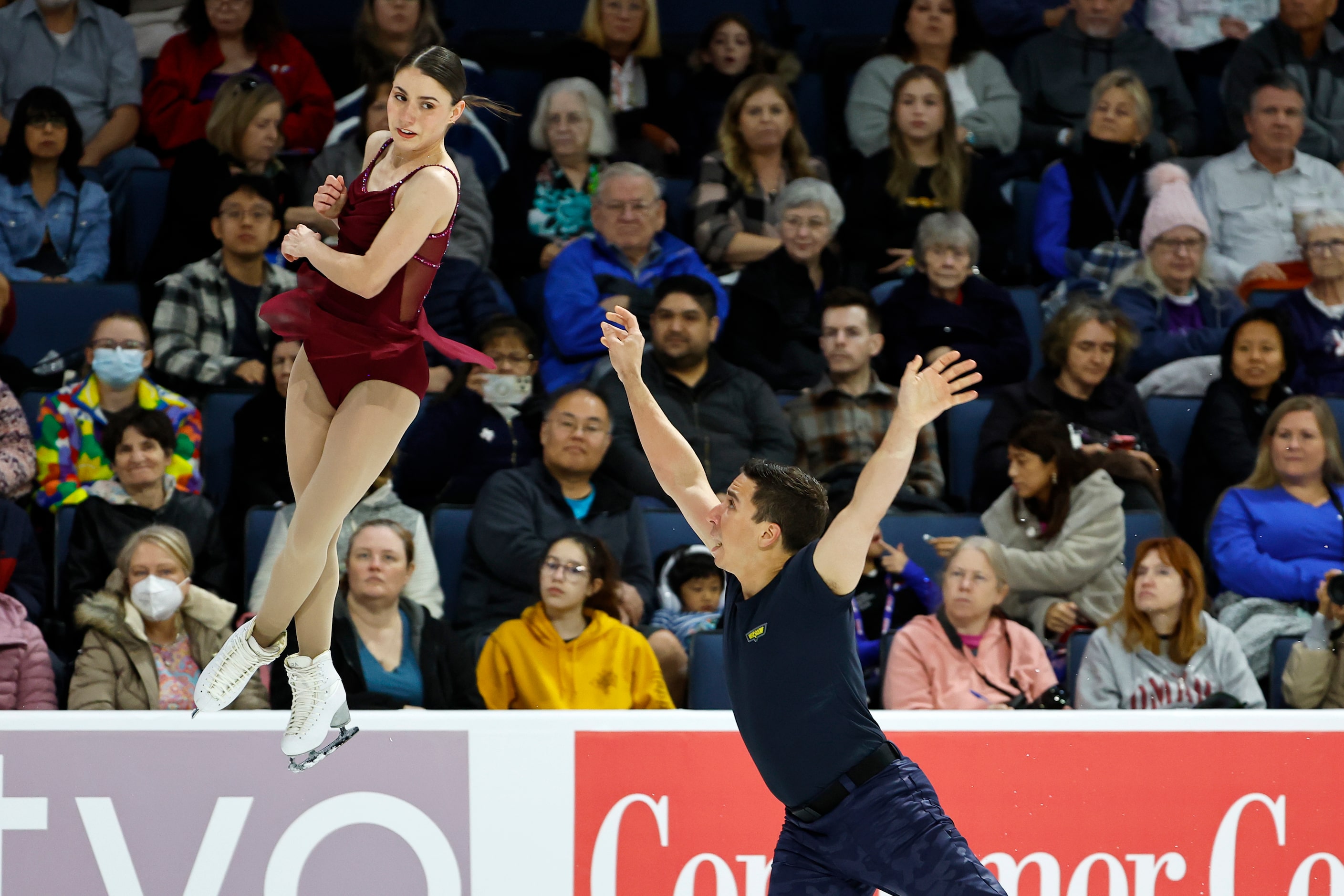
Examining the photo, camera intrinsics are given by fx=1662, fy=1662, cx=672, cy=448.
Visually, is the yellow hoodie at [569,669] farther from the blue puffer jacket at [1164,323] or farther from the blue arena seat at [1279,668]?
the blue puffer jacket at [1164,323]

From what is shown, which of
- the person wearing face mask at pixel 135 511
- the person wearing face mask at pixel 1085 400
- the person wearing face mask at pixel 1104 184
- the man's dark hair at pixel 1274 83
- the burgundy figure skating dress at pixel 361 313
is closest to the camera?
the burgundy figure skating dress at pixel 361 313

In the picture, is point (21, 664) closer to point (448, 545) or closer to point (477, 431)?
point (448, 545)

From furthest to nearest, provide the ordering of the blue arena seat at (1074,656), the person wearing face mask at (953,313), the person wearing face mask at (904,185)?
the person wearing face mask at (904,185), the person wearing face mask at (953,313), the blue arena seat at (1074,656)

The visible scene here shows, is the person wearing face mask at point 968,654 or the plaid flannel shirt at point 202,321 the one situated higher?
the plaid flannel shirt at point 202,321

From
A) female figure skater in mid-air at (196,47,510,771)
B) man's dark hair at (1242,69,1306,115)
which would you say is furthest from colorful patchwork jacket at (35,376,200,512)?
man's dark hair at (1242,69,1306,115)

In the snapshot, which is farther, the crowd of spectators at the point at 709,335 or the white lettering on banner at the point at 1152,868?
the crowd of spectators at the point at 709,335

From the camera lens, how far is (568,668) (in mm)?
5375

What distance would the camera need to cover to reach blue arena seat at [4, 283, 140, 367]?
22.0ft

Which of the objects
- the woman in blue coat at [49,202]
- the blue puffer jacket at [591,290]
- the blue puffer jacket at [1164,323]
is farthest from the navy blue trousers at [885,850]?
the woman in blue coat at [49,202]

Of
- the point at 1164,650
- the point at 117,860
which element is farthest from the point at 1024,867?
the point at 117,860

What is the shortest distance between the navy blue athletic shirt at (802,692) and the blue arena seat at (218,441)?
3.08 meters

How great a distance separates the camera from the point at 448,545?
6.05m

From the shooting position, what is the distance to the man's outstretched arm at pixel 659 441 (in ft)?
13.7

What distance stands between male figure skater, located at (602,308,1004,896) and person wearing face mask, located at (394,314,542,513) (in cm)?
239
